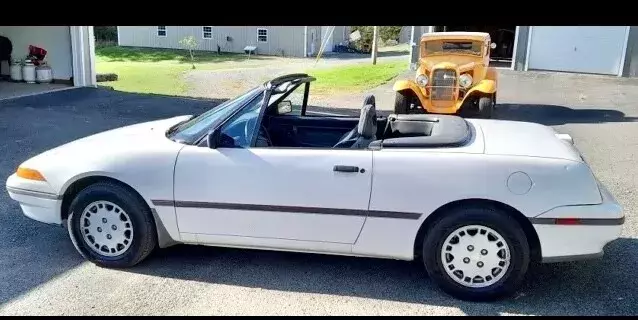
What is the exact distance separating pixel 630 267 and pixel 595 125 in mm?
6732

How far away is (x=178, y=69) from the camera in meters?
22.6

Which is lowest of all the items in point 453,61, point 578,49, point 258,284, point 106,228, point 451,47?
point 258,284

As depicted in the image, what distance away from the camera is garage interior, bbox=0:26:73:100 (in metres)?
14.2

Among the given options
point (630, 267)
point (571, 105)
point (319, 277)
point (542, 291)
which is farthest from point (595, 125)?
point (319, 277)

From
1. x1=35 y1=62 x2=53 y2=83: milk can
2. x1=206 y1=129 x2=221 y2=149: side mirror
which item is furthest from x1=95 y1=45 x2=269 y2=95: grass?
x1=206 y1=129 x2=221 y2=149: side mirror

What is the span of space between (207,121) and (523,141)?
2.32 m

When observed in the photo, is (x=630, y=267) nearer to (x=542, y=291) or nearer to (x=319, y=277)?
(x=542, y=291)

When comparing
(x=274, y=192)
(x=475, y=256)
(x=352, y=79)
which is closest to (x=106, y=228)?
(x=274, y=192)

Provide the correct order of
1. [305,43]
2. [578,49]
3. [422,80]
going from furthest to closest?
[305,43] → [578,49] → [422,80]

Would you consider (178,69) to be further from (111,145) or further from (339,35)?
(111,145)

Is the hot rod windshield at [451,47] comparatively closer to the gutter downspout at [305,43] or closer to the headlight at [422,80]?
the headlight at [422,80]

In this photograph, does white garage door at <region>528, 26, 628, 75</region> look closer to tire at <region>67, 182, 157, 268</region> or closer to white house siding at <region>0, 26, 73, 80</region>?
white house siding at <region>0, 26, 73, 80</region>

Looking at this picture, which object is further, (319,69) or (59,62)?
(319,69)

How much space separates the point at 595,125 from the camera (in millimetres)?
9742
